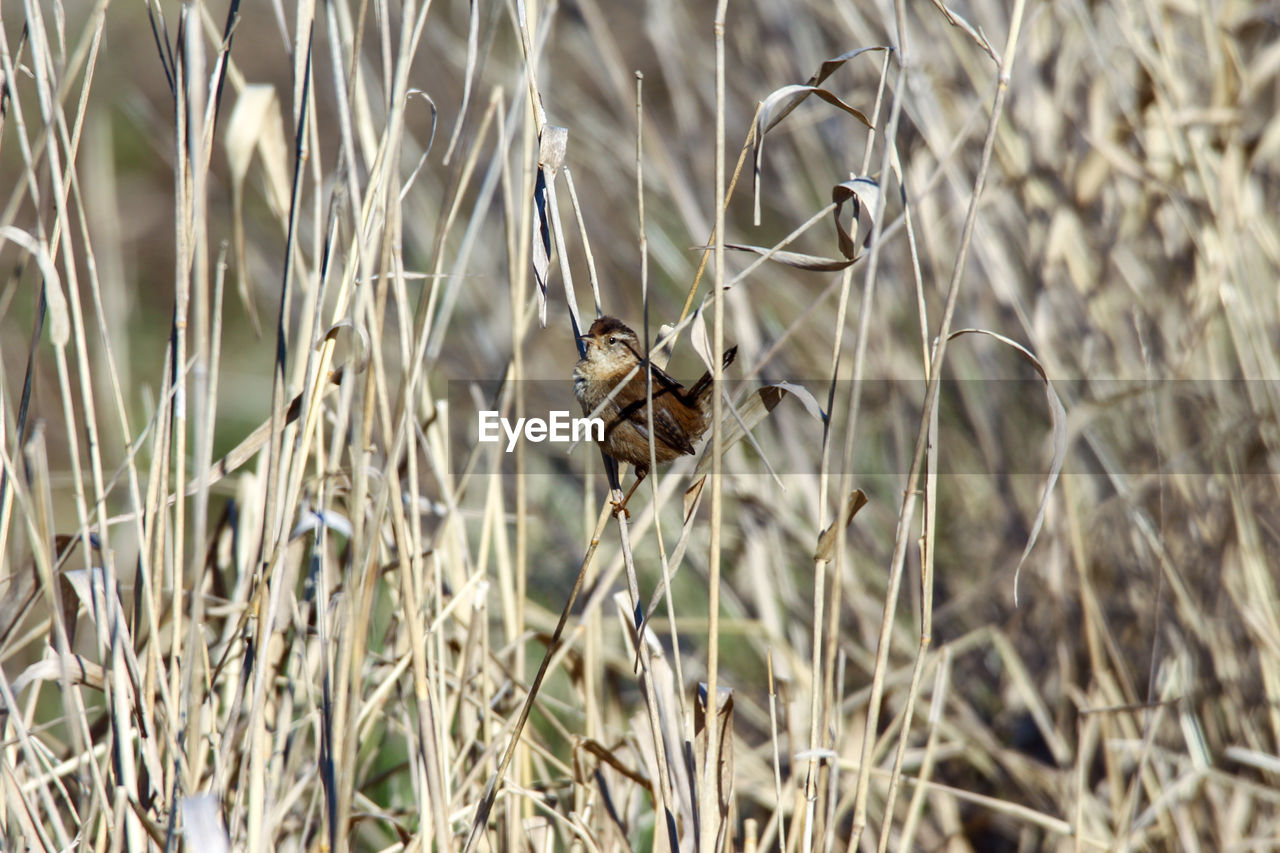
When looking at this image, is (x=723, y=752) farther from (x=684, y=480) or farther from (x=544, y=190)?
(x=684, y=480)

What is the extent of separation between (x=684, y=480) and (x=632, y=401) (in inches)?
47.8

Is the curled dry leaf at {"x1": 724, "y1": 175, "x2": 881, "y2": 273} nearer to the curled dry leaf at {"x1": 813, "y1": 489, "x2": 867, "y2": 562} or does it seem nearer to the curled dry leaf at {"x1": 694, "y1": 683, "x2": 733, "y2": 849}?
the curled dry leaf at {"x1": 813, "y1": 489, "x2": 867, "y2": 562}

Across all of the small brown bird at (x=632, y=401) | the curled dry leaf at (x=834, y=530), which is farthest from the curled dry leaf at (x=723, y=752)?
the small brown bird at (x=632, y=401)

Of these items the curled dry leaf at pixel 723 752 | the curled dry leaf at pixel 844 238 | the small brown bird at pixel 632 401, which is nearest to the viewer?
the curled dry leaf at pixel 844 238

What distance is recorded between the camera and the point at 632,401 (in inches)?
67.2

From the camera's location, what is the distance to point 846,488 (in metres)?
1.25

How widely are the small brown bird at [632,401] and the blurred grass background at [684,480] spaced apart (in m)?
0.17

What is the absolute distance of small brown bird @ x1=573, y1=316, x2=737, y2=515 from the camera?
5.54ft

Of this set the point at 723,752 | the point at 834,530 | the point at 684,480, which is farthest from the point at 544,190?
the point at 684,480

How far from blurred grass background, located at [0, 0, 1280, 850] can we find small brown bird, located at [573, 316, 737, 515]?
17 centimetres

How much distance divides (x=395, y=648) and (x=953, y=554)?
6.35ft

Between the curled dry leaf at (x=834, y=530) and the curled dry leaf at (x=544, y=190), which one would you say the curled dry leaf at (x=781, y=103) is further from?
the curled dry leaf at (x=834, y=530)

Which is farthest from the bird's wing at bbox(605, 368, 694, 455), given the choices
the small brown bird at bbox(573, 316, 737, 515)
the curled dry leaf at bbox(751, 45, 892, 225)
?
the curled dry leaf at bbox(751, 45, 892, 225)

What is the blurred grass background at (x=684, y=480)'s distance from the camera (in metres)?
1.36
